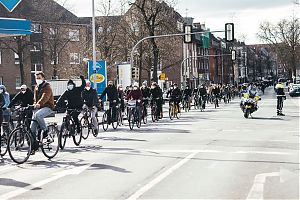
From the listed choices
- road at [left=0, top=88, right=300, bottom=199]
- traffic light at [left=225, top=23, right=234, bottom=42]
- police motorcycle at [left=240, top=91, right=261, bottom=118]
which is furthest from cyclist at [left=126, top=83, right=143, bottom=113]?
traffic light at [left=225, top=23, right=234, bottom=42]

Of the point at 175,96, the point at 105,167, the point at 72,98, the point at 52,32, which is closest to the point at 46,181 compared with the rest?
the point at 105,167

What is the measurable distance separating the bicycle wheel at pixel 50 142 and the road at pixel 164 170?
0.23 meters

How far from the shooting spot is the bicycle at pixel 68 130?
495 inches

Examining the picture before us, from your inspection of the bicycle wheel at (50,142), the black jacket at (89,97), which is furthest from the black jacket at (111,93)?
the bicycle wheel at (50,142)

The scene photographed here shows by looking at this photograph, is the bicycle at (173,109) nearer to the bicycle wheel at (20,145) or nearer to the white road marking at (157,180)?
the white road marking at (157,180)

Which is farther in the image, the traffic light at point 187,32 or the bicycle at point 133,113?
the traffic light at point 187,32

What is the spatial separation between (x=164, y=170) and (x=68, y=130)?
13.8 ft

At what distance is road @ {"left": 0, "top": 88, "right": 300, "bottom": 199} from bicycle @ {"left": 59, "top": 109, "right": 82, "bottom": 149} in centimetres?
24

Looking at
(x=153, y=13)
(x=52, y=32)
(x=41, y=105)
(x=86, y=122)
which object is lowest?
(x=86, y=122)

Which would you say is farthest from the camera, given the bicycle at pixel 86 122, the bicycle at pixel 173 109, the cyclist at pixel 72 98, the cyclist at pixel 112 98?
the bicycle at pixel 173 109

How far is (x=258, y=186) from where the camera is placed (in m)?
7.82

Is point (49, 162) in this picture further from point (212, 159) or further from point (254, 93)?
point (254, 93)

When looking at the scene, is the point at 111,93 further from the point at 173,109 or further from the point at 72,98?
the point at 173,109

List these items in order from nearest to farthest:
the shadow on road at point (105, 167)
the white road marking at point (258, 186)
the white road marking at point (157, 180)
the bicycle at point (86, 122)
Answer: the white road marking at point (258, 186), the white road marking at point (157, 180), the shadow on road at point (105, 167), the bicycle at point (86, 122)
